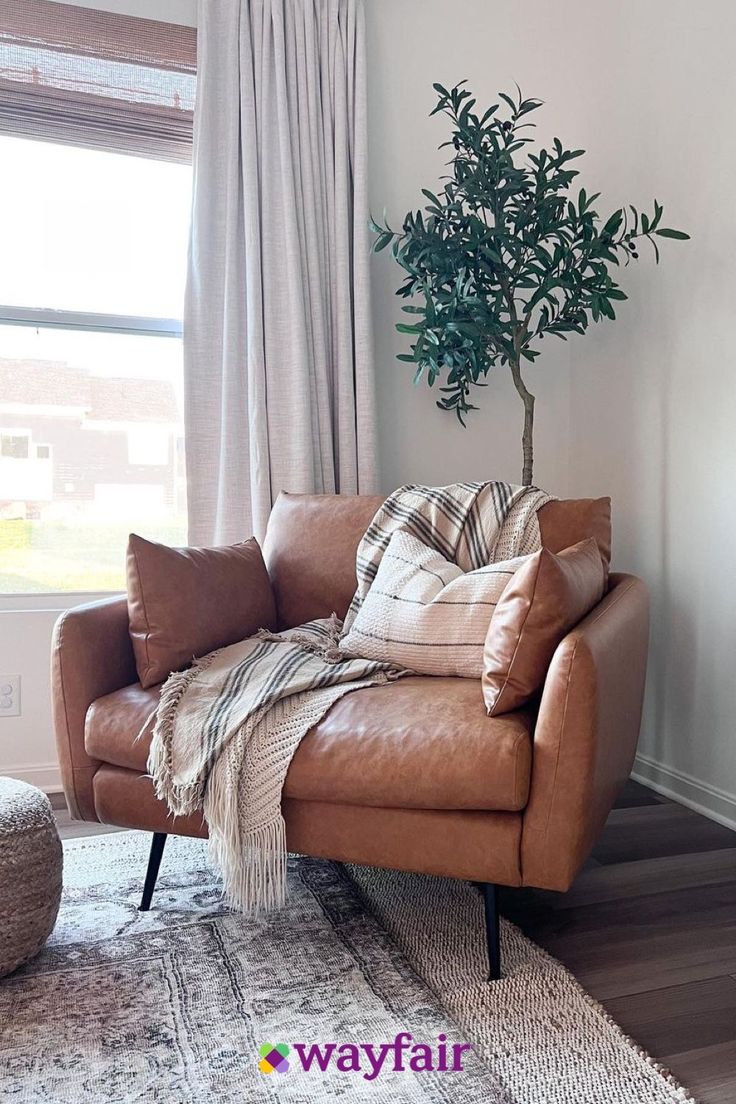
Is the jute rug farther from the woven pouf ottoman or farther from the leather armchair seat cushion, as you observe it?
the leather armchair seat cushion

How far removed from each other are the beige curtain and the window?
0.17 m

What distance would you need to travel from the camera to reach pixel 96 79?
8.71ft

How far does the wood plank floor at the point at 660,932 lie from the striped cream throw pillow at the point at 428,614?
543 mm

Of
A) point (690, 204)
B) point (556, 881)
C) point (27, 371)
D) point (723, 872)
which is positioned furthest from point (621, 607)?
point (27, 371)

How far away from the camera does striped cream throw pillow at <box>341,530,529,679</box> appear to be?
1.82m

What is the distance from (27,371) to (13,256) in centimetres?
35

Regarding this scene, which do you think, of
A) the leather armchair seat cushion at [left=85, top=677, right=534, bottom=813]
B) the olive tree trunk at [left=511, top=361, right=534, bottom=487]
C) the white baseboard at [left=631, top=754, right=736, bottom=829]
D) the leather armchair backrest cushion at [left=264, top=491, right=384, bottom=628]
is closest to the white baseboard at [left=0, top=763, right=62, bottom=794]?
the leather armchair backrest cushion at [left=264, top=491, right=384, bottom=628]

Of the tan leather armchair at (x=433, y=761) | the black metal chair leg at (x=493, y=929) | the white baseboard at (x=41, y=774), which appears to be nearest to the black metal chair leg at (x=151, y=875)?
the tan leather armchair at (x=433, y=761)

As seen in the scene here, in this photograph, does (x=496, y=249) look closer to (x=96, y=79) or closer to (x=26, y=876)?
(x=96, y=79)

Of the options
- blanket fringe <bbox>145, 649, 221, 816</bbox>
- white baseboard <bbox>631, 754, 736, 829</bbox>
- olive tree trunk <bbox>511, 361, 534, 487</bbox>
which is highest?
olive tree trunk <bbox>511, 361, 534, 487</bbox>

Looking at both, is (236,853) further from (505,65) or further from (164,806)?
(505,65)

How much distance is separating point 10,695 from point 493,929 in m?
1.68

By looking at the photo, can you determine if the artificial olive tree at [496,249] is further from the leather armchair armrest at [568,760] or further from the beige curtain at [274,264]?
the leather armchair armrest at [568,760]

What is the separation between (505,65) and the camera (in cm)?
303
